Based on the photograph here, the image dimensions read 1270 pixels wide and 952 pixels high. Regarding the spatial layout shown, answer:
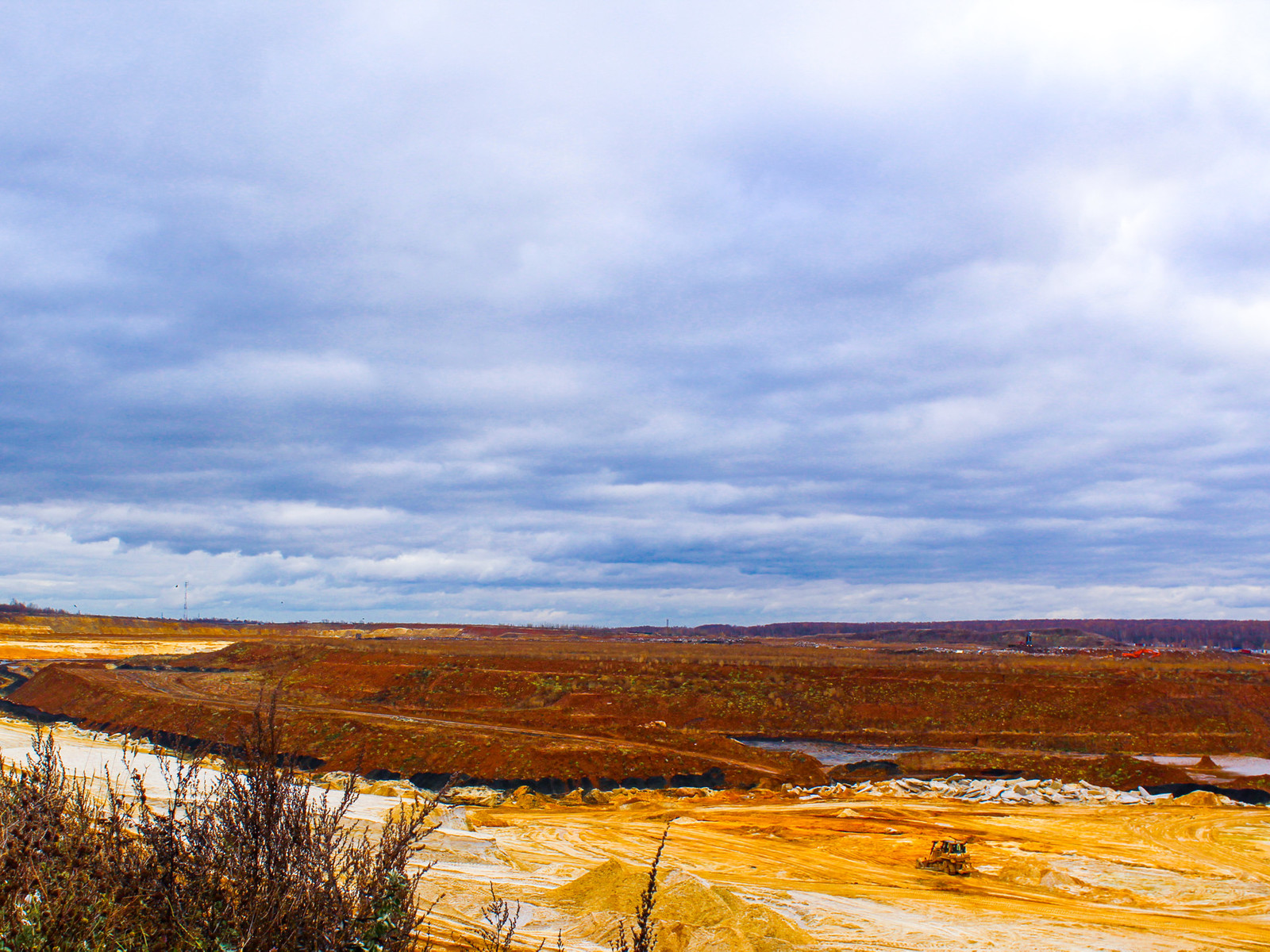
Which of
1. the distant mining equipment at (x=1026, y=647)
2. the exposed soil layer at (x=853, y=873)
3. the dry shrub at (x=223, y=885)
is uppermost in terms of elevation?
the dry shrub at (x=223, y=885)

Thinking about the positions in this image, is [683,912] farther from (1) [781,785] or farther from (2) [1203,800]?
(2) [1203,800]

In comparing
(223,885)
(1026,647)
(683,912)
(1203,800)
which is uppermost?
(223,885)

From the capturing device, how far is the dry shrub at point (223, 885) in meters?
5.92

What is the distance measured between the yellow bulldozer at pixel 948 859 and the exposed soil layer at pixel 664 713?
37.5 feet

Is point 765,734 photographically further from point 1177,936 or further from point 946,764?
point 1177,936

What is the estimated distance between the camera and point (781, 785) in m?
30.0

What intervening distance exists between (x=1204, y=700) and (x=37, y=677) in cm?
7612

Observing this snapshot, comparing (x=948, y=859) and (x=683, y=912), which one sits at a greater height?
(x=683, y=912)

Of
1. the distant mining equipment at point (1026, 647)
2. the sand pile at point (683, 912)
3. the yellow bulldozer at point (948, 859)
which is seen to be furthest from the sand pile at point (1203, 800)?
the distant mining equipment at point (1026, 647)

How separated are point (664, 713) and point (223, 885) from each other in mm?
44019

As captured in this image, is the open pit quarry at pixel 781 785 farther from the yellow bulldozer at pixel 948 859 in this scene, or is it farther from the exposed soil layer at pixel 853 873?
the yellow bulldozer at pixel 948 859

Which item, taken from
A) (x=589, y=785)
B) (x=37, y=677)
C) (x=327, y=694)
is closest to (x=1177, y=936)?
(x=589, y=785)

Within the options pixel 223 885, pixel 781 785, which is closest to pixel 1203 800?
pixel 781 785

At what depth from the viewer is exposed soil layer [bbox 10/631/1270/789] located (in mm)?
32188
